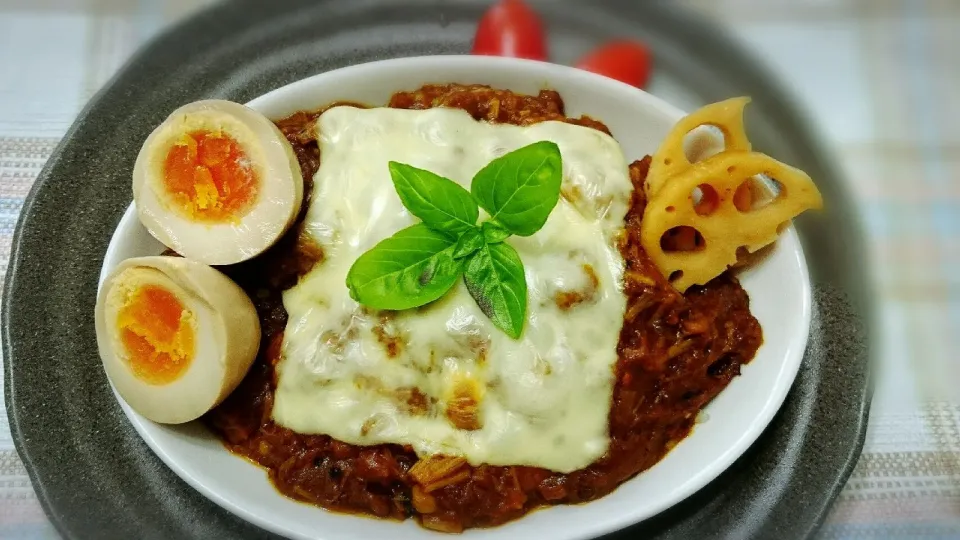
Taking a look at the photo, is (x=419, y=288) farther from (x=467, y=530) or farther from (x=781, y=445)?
(x=781, y=445)

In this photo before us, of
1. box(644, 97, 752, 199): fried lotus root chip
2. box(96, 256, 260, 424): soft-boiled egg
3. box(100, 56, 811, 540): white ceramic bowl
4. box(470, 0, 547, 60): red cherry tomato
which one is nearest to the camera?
box(96, 256, 260, 424): soft-boiled egg

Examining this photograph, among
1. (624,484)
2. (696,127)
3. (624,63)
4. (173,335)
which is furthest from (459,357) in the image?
(624,63)

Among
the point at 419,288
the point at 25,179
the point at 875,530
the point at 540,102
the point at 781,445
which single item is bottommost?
the point at 25,179

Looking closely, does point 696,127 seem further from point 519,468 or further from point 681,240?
point 519,468

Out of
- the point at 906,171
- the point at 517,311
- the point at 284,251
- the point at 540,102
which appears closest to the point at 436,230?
the point at 517,311

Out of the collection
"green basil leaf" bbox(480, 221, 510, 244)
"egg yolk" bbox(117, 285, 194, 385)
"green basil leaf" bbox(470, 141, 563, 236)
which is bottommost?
"egg yolk" bbox(117, 285, 194, 385)

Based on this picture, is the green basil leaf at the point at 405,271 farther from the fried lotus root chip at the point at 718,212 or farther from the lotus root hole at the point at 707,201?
the lotus root hole at the point at 707,201

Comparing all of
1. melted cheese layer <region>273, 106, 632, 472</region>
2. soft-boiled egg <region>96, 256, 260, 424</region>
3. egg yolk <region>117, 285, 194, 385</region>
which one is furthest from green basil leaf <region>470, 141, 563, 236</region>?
egg yolk <region>117, 285, 194, 385</region>

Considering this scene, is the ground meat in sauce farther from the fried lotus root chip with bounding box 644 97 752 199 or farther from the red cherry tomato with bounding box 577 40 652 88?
the red cherry tomato with bounding box 577 40 652 88
